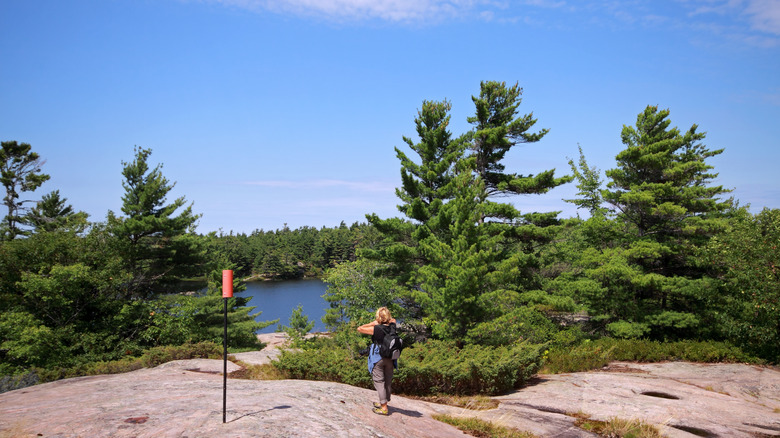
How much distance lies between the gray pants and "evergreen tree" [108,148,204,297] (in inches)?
814

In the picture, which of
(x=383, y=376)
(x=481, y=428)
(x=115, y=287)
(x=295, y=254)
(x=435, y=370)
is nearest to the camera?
(x=383, y=376)

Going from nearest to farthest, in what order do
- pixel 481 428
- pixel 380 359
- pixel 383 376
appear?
1. pixel 380 359
2. pixel 383 376
3. pixel 481 428

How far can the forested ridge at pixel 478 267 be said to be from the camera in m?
17.2

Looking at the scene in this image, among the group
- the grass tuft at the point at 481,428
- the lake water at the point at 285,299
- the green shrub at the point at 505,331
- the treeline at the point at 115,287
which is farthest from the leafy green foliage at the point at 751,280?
the lake water at the point at 285,299

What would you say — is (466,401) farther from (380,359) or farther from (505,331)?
(505,331)

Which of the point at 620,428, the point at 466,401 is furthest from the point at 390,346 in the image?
the point at 620,428

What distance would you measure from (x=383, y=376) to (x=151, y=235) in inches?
893

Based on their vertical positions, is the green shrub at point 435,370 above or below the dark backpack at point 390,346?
below

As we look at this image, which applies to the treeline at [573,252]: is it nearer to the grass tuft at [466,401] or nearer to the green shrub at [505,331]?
the green shrub at [505,331]

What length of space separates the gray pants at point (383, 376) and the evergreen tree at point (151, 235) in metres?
20.7

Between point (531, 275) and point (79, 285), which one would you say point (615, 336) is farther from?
point (79, 285)

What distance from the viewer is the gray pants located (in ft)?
24.5

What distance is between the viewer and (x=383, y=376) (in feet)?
24.8

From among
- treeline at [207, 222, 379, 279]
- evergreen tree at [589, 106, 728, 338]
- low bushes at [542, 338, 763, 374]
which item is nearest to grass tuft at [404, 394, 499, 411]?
low bushes at [542, 338, 763, 374]
